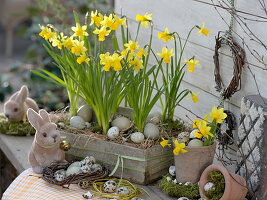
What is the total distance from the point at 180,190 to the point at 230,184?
0.17m

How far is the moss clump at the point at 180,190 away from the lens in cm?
150

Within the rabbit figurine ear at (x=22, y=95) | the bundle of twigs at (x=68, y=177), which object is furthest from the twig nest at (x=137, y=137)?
the rabbit figurine ear at (x=22, y=95)

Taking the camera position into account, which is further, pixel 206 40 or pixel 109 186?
pixel 206 40

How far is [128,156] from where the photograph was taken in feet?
5.11

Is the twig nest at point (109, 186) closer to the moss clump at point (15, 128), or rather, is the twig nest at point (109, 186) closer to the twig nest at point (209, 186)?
the twig nest at point (209, 186)

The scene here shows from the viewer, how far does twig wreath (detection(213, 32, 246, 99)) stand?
153 cm

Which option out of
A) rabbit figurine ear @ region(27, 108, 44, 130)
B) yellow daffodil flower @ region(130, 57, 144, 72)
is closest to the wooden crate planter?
rabbit figurine ear @ region(27, 108, 44, 130)

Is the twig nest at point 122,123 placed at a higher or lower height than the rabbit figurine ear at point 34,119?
lower

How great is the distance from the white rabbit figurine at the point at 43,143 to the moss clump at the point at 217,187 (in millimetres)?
458

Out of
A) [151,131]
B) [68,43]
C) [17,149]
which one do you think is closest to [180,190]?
[151,131]

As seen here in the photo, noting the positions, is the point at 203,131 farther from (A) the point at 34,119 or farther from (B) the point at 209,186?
(A) the point at 34,119

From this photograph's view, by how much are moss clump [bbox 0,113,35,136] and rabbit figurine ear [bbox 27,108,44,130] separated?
0.49 metres

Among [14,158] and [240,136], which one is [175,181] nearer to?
[240,136]

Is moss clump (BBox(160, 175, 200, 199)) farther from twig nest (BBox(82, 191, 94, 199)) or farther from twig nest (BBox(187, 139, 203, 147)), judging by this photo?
twig nest (BBox(82, 191, 94, 199))
